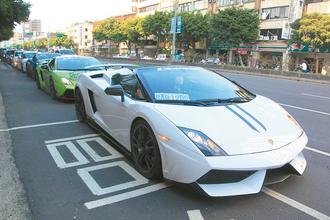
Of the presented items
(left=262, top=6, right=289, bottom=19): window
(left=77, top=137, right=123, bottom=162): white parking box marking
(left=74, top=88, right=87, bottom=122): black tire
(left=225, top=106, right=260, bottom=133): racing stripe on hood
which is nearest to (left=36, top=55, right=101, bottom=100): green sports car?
(left=74, top=88, right=87, bottom=122): black tire

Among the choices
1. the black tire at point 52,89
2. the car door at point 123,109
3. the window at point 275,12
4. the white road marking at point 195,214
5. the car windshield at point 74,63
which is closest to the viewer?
the white road marking at point 195,214

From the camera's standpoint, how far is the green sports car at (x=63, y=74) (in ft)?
31.8

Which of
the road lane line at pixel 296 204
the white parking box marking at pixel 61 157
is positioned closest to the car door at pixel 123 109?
the white parking box marking at pixel 61 157

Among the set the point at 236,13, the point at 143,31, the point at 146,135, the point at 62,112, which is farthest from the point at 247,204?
the point at 143,31

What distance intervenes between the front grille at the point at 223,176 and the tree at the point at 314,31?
119 feet

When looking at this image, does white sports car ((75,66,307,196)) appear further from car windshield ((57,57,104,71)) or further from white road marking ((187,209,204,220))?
car windshield ((57,57,104,71))

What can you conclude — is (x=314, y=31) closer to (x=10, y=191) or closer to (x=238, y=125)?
(x=238, y=125)

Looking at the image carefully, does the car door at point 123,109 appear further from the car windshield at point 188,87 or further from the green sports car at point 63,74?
the green sports car at point 63,74

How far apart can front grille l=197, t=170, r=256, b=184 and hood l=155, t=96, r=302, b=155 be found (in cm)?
19

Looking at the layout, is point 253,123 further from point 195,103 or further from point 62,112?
point 62,112

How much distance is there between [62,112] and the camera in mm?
8617

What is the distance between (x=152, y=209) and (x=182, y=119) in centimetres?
98

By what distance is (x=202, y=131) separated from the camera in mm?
3631

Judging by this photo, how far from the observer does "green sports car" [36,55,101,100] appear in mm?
9688
